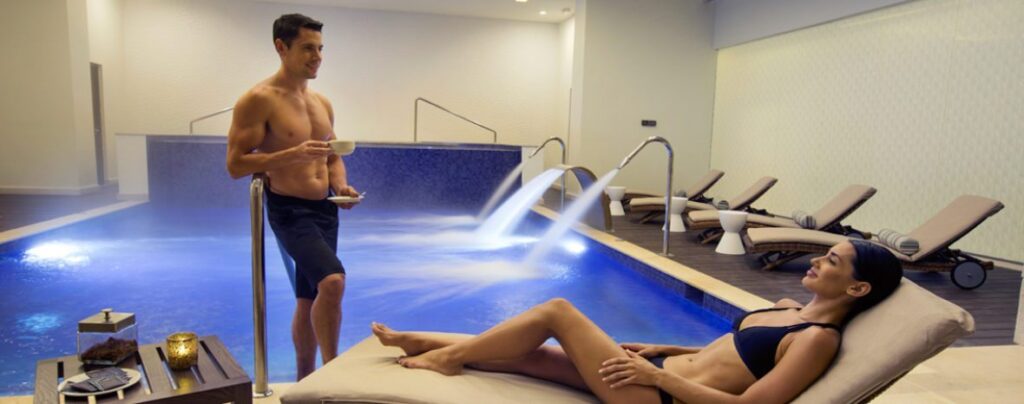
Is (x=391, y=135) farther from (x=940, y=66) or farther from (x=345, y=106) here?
(x=940, y=66)

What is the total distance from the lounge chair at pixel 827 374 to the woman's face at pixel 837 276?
0.24 feet

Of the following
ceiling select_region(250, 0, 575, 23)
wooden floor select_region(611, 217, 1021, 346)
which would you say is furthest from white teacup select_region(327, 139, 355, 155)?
ceiling select_region(250, 0, 575, 23)

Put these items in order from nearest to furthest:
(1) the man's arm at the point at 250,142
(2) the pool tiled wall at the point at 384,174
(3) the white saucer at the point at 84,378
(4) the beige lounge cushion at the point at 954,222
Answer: (3) the white saucer at the point at 84,378 → (1) the man's arm at the point at 250,142 → (4) the beige lounge cushion at the point at 954,222 → (2) the pool tiled wall at the point at 384,174

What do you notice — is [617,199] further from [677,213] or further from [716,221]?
[716,221]

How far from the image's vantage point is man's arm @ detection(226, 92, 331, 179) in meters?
2.18

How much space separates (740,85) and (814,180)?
2.04m

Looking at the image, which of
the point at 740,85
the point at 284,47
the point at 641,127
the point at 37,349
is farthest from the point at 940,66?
the point at 37,349

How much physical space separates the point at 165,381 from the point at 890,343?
64.6 inches

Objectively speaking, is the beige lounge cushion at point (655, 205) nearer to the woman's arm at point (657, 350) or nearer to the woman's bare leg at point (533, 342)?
the woman's arm at point (657, 350)

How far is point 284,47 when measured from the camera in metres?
2.25

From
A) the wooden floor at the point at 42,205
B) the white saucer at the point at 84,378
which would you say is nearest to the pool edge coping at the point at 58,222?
the wooden floor at the point at 42,205

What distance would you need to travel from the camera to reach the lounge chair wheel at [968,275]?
4184 mm

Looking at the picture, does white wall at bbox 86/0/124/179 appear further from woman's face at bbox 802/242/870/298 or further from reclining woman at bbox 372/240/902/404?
woman's face at bbox 802/242/870/298

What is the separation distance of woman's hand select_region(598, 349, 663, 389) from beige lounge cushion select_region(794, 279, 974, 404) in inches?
13.6
